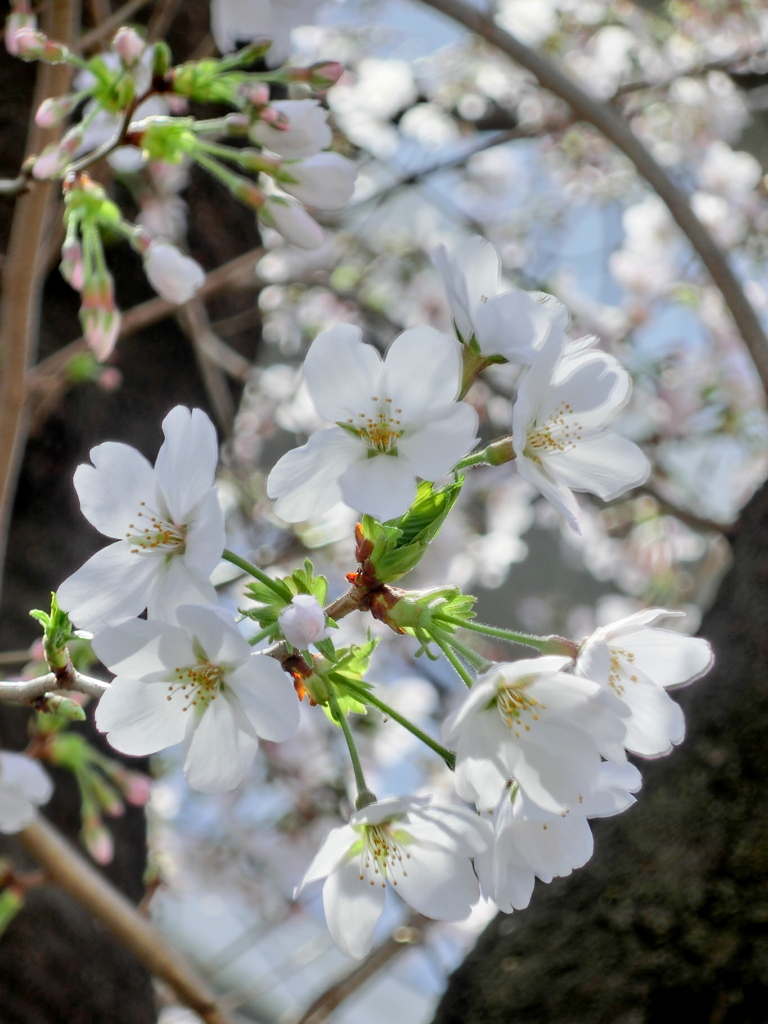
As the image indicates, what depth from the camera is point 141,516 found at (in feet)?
1.86

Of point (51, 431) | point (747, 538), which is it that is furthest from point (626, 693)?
point (51, 431)

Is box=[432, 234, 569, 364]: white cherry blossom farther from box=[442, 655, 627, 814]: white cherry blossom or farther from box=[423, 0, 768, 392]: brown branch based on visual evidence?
box=[423, 0, 768, 392]: brown branch

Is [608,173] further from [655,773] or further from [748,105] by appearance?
[655,773]

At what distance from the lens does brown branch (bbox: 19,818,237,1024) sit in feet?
3.51

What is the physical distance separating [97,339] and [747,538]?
2.99 feet

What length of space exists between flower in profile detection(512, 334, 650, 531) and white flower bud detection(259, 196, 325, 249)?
405 mm

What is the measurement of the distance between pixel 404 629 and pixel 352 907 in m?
0.19

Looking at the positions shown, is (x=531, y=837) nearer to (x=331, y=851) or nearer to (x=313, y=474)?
(x=331, y=851)

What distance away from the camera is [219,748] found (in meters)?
0.52

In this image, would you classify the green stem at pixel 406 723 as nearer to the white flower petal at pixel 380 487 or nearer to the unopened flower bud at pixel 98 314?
the white flower petal at pixel 380 487

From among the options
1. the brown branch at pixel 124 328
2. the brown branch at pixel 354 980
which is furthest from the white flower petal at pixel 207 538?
the brown branch at pixel 354 980

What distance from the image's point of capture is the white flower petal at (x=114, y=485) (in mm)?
562

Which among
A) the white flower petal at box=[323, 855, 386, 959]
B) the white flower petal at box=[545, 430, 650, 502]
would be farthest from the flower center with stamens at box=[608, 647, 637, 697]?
the white flower petal at box=[323, 855, 386, 959]

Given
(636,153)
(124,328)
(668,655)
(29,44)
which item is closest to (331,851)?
(668,655)
